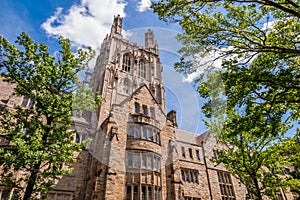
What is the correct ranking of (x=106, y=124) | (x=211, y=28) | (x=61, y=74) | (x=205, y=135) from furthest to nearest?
(x=205, y=135)
(x=106, y=124)
(x=61, y=74)
(x=211, y=28)

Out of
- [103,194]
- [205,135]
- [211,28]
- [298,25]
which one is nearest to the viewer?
[298,25]

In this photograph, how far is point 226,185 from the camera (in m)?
27.6

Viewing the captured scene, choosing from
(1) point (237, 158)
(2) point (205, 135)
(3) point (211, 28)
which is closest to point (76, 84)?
(3) point (211, 28)

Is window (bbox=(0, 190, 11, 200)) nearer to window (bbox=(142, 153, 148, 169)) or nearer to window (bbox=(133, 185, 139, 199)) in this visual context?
window (bbox=(133, 185, 139, 199))

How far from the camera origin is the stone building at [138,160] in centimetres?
1705

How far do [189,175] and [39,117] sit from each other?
20617mm

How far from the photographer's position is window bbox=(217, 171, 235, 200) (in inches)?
1043

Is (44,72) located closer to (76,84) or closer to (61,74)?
(61,74)

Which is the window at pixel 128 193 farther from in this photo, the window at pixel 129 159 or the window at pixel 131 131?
the window at pixel 131 131

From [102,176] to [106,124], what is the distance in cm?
539

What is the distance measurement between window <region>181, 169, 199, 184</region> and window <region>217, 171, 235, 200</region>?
15.0 ft

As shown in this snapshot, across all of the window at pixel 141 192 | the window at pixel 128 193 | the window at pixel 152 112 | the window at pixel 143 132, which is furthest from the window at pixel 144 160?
the window at pixel 152 112

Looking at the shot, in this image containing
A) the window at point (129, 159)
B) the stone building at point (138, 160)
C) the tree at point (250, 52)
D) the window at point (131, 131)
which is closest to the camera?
the tree at point (250, 52)

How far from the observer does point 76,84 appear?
48.0 feet
